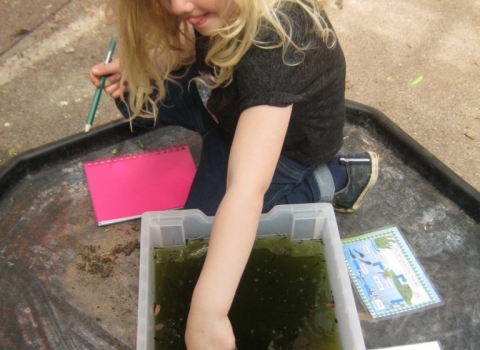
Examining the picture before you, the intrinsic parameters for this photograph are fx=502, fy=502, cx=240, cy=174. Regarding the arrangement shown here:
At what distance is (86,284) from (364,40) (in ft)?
3.70

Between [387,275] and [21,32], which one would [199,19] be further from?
[21,32]

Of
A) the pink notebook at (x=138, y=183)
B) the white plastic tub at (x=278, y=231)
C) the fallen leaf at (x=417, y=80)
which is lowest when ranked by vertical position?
the fallen leaf at (x=417, y=80)

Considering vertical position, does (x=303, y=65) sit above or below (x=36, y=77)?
above

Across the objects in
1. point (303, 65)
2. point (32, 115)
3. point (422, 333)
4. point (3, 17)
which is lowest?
point (422, 333)

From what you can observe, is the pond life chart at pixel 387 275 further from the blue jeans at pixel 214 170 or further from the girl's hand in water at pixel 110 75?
the girl's hand in water at pixel 110 75

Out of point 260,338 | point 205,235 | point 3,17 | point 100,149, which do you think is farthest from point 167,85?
point 3,17

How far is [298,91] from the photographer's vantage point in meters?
0.79

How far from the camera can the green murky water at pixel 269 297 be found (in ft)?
2.91

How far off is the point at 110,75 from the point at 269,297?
1.98ft

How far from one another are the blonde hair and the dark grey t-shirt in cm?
1

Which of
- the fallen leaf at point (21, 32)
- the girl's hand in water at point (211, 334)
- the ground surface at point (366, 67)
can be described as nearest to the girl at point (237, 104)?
the girl's hand in water at point (211, 334)

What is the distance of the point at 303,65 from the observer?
0.80m

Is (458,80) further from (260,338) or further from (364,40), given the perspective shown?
(260,338)

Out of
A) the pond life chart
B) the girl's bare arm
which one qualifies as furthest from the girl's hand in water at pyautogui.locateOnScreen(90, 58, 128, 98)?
the pond life chart
